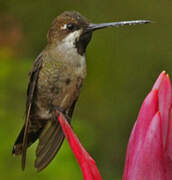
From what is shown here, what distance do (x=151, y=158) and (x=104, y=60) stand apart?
49.3 inches

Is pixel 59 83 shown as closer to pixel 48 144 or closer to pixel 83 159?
pixel 48 144

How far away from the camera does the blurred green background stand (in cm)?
149

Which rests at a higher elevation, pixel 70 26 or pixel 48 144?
pixel 70 26

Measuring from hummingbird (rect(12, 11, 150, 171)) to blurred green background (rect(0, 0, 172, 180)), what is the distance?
545 millimetres

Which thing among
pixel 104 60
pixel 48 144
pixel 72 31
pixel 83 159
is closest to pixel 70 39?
pixel 72 31

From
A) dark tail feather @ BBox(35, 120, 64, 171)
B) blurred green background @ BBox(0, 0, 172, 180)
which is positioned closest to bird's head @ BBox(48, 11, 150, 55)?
dark tail feather @ BBox(35, 120, 64, 171)

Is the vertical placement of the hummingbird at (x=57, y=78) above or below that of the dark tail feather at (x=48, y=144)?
above

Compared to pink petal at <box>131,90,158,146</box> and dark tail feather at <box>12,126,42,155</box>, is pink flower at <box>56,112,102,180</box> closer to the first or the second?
pink petal at <box>131,90,158,146</box>

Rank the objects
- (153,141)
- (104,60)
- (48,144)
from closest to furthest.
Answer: (153,141) < (48,144) < (104,60)

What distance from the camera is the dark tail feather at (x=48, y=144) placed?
28.9 inches

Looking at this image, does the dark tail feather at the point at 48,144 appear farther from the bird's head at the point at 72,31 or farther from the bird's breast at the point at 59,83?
the bird's head at the point at 72,31

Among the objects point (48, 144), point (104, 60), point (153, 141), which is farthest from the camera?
point (104, 60)

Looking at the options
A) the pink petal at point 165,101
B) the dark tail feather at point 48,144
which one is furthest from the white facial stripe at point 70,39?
the pink petal at point 165,101

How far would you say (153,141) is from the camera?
0.48 metres
